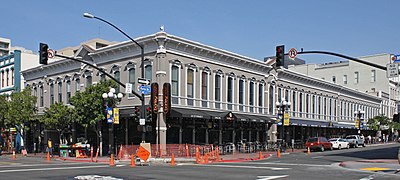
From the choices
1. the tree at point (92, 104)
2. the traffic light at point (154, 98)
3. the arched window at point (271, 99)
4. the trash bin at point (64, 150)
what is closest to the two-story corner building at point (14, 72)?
the trash bin at point (64, 150)

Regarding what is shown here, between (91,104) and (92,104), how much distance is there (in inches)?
4.3

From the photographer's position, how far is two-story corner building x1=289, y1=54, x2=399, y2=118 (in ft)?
272

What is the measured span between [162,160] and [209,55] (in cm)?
1133

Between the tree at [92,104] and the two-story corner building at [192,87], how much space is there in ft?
5.65

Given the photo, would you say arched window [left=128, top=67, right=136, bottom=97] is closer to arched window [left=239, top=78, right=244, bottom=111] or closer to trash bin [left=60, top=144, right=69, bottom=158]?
trash bin [left=60, top=144, right=69, bottom=158]

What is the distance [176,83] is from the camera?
3453 centimetres

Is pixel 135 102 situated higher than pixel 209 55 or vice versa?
pixel 209 55

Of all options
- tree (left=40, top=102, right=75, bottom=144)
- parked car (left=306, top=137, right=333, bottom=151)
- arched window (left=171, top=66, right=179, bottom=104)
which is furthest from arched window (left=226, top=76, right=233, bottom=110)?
tree (left=40, top=102, right=75, bottom=144)

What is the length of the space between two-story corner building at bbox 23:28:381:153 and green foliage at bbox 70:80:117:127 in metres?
1.72

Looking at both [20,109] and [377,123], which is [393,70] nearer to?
[20,109]

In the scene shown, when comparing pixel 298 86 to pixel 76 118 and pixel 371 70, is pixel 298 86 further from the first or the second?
pixel 371 70

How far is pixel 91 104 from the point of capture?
3525cm

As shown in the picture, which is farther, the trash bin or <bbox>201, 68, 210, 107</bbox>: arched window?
the trash bin

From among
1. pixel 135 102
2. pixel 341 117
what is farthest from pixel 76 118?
pixel 341 117
